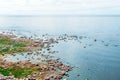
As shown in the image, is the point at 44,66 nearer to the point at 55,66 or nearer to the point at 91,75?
the point at 55,66

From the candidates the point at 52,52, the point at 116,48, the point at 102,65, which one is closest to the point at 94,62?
the point at 102,65

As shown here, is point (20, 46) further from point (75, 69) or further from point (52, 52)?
point (75, 69)

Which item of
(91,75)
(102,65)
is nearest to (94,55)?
(102,65)

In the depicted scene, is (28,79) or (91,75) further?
(91,75)

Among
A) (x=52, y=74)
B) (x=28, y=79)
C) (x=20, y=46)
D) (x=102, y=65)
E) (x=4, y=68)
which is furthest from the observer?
(x=20, y=46)

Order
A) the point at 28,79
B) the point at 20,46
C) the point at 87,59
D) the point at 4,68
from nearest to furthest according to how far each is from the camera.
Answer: the point at 28,79 < the point at 4,68 < the point at 87,59 < the point at 20,46

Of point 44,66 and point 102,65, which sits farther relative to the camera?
point 102,65
